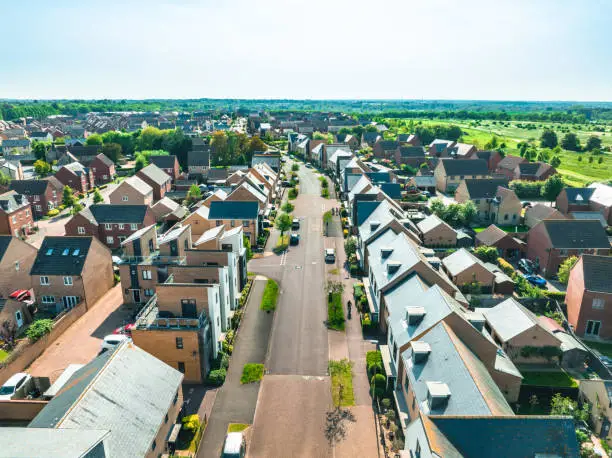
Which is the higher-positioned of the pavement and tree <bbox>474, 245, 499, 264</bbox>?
tree <bbox>474, 245, 499, 264</bbox>

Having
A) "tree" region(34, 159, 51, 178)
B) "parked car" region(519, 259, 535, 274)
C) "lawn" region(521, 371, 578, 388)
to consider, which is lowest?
"lawn" region(521, 371, 578, 388)

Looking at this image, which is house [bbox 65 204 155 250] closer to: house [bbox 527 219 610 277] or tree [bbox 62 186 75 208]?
tree [bbox 62 186 75 208]

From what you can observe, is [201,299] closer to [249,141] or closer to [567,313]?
[567,313]

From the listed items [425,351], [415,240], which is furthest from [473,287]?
[425,351]

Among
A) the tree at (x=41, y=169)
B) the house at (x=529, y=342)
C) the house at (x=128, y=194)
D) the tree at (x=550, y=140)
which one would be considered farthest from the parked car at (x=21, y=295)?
the tree at (x=550, y=140)

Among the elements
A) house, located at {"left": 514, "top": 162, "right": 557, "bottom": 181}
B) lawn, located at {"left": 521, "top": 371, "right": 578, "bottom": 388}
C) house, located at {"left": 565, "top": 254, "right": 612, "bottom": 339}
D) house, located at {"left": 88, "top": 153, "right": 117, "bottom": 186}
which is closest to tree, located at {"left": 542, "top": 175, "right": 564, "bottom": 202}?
house, located at {"left": 514, "top": 162, "right": 557, "bottom": 181}

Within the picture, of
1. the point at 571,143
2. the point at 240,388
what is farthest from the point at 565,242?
the point at 571,143
